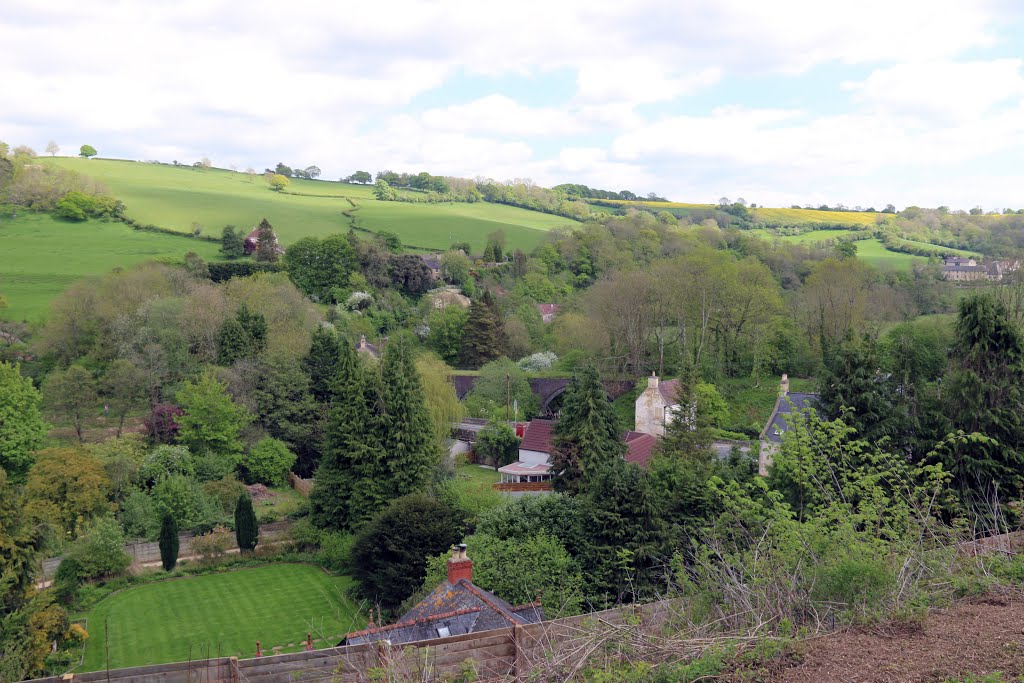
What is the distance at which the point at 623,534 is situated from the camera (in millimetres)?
19625

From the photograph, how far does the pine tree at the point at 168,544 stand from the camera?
25.9 meters

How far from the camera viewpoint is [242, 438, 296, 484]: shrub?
33.7 m

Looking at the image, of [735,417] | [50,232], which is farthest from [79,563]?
[50,232]

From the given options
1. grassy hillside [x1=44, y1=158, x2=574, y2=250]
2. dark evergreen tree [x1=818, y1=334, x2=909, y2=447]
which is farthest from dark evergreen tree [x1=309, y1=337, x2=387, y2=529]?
grassy hillside [x1=44, y1=158, x2=574, y2=250]

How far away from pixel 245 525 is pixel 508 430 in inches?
545

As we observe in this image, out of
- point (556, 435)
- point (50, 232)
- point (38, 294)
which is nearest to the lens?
point (556, 435)

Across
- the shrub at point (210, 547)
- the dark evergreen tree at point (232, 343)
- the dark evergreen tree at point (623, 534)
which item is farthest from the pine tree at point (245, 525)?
the dark evergreen tree at point (623, 534)

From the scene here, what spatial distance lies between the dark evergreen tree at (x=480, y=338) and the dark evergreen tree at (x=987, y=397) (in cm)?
3422

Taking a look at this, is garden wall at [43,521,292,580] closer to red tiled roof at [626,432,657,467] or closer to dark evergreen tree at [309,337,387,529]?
dark evergreen tree at [309,337,387,529]

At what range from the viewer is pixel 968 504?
17750 millimetres

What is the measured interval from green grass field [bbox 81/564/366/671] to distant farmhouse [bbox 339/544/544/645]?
11.1 feet

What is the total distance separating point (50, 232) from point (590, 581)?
61.8 metres

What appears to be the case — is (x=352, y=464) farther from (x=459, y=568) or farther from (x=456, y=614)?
(x=456, y=614)

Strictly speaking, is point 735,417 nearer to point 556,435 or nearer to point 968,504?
point 556,435
